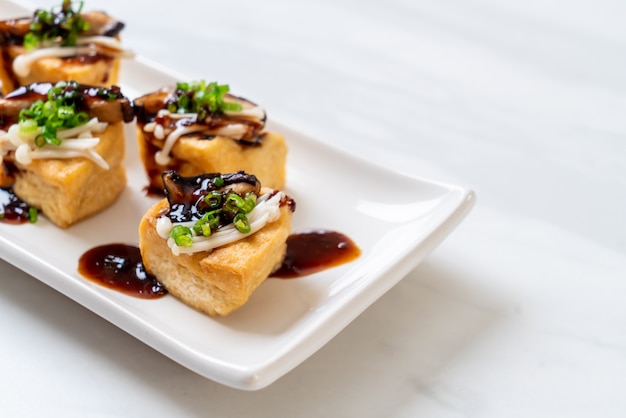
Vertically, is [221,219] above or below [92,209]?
above

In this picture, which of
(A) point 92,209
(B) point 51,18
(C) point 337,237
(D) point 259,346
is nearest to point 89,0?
(B) point 51,18

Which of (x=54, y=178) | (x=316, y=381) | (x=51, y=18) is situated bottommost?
(x=316, y=381)

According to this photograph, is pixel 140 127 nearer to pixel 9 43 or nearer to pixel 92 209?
pixel 92 209

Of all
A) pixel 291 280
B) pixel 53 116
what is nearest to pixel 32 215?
pixel 53 116

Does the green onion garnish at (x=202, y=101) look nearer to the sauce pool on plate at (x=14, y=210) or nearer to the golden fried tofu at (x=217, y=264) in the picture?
the golden fried tofu at (x=217, y=264)

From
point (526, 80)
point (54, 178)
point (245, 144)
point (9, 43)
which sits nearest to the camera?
point (54, 178)

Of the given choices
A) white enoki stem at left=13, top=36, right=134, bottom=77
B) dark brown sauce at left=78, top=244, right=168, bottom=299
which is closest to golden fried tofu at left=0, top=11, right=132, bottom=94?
white enoki stem at left=13, top=36, right=134, bottom=77

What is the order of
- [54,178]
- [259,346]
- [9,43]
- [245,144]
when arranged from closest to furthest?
[259,346] < [54,178] < [245,144] < [9,43]
